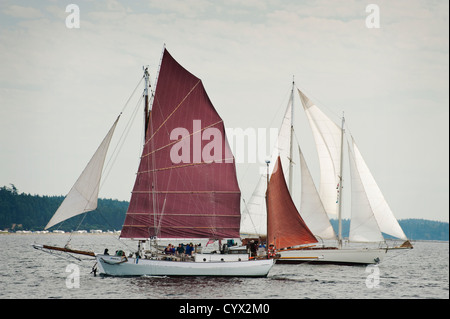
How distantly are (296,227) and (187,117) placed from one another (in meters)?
13.9

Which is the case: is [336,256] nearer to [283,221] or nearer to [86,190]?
[283,221]

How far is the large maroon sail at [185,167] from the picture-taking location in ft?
186

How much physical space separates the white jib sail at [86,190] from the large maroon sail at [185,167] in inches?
170

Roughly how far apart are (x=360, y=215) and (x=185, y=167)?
85.7ft

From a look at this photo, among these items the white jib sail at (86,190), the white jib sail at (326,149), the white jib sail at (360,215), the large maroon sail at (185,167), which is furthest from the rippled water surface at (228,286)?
the white jib sail at (326,149)

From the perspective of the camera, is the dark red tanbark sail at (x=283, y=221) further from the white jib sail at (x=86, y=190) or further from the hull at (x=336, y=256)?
the white jib sail at (x=86, y=190)

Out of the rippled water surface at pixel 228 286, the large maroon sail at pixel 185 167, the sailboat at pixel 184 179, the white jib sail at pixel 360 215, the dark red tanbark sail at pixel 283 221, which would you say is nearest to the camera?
the rippled water surface at pixel 228 286

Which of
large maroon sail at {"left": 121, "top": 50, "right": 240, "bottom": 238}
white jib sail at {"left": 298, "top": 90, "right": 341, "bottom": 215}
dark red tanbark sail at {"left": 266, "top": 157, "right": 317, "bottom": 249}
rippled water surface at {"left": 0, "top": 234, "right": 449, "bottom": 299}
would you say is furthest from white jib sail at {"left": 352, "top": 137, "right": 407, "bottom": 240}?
large maroon sail at {"left": 121, "top": 50, "right": 240, "bottom": 238}

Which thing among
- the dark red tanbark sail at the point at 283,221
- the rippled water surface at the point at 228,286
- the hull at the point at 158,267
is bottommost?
the rippled water surface at the point at 228,286

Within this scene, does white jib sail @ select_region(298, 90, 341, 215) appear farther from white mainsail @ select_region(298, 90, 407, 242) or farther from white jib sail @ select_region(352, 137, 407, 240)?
white jib sail @ select_region(352, 137, 407, 240)

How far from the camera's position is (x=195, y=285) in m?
50.4

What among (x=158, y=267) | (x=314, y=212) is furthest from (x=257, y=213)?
(x=158, y=267)
